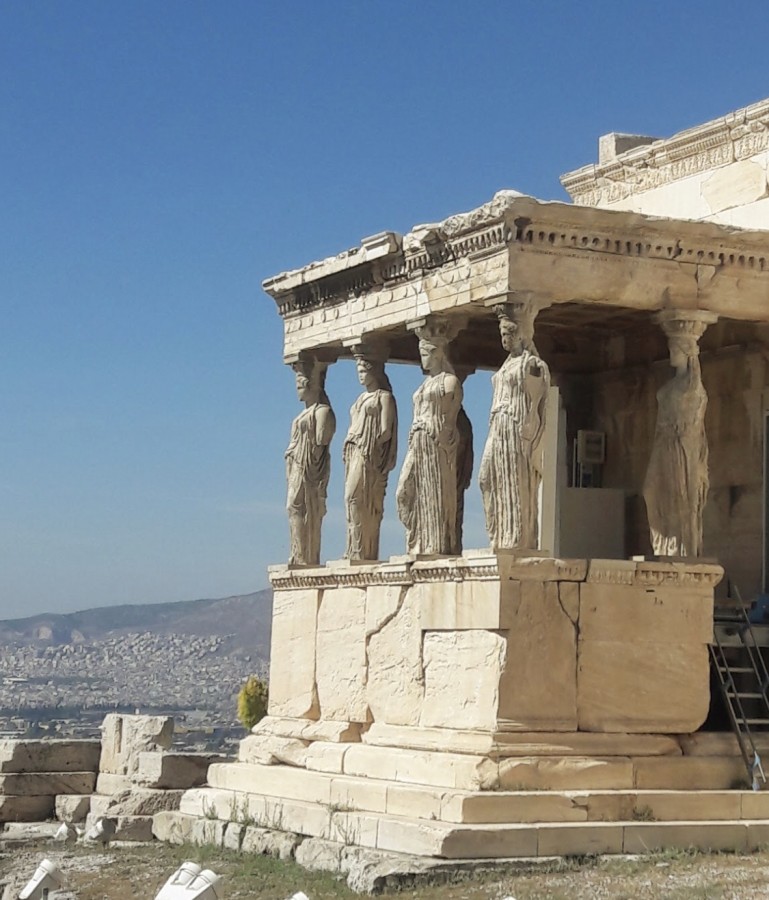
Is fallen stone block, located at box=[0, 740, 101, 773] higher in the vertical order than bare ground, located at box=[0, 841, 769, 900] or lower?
higher

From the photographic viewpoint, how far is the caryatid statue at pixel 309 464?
55.9 ft

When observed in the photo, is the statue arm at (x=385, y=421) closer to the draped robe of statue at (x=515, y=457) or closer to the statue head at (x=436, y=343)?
the statue head at (x=436, y=343)

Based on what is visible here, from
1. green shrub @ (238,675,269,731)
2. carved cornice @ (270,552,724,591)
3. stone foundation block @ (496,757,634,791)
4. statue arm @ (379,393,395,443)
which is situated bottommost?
stone foundation block @ (496,757,634,791)

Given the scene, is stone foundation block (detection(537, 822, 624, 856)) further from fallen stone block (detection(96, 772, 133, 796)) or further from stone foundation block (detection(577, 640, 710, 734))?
fallen stone block (detection(96, 772, 133, 796))

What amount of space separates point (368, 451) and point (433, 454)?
1.20 m

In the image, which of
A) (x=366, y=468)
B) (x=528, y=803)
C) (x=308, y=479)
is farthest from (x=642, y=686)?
(x=308, y=479)

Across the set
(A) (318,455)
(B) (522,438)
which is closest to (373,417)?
(A) (318,455)

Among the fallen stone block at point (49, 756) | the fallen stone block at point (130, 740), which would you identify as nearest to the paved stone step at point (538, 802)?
the fallen stone block at point (130, 740)

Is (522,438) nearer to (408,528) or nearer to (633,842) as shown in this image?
(408,528)

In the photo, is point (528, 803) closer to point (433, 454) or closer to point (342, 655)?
point (433, 454)

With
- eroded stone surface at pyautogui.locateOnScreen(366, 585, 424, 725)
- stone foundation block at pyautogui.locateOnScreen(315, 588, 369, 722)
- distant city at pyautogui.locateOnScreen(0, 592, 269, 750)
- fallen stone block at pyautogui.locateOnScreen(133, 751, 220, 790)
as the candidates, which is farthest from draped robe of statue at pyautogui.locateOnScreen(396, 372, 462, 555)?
distant city at pyautogui.locateOnScreen(0, 592, 269, 750)

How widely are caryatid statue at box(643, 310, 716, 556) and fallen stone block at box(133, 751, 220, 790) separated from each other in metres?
5.52

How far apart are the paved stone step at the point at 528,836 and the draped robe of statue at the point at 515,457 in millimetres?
1991

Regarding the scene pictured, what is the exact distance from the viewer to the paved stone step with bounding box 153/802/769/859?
13.0 meters
